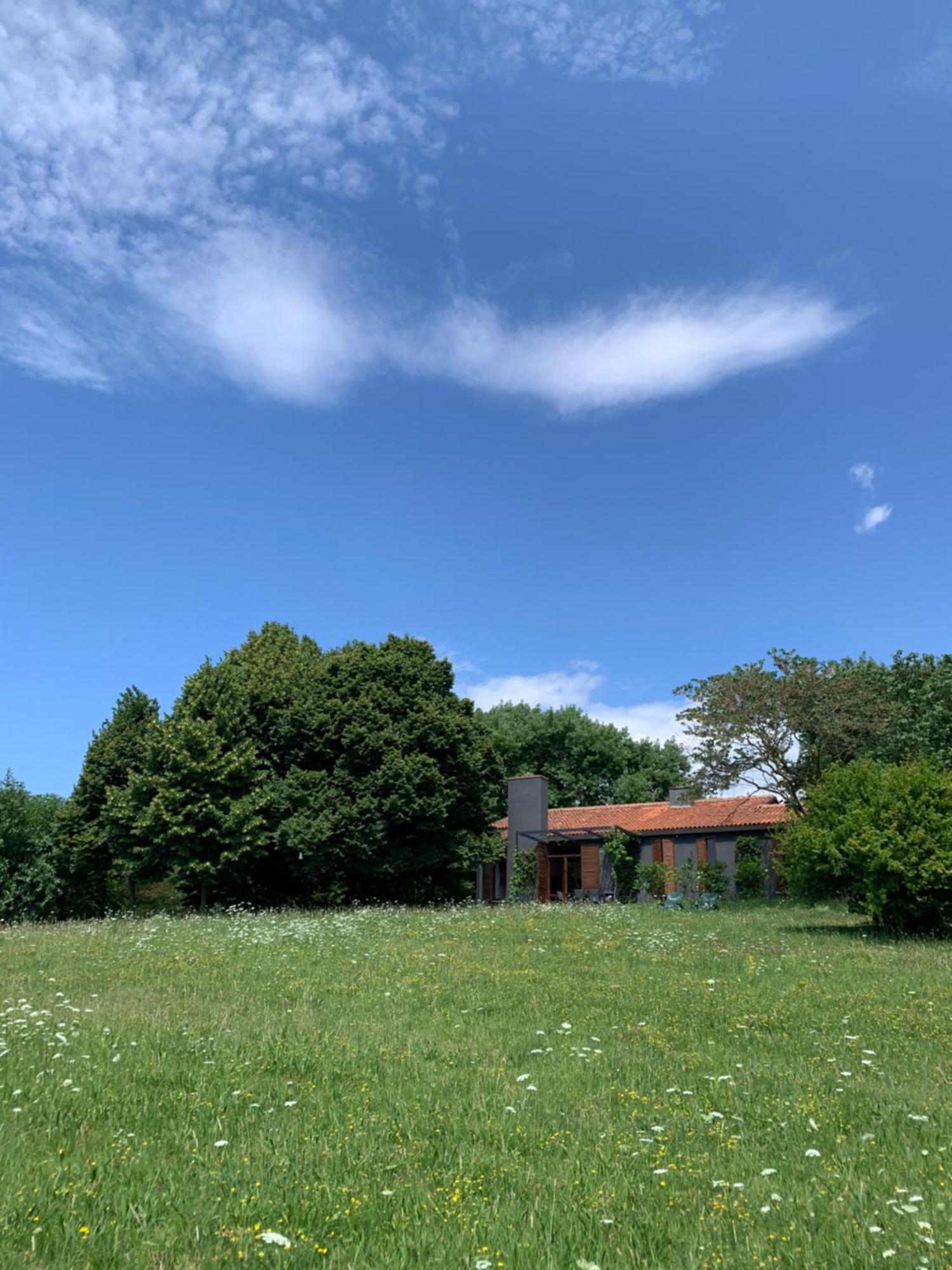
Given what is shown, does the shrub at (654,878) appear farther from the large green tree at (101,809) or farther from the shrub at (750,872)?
the large green tree at (101,809)

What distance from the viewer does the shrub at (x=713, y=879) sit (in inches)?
1444

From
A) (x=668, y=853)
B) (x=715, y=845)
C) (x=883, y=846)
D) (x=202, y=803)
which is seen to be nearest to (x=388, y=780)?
(x=202, y=803)

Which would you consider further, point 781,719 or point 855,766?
point 781,719

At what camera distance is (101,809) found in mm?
34438

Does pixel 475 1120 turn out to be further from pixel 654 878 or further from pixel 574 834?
pixel 574 834

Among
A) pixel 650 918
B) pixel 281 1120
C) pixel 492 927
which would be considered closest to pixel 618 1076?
pixel 281 1120

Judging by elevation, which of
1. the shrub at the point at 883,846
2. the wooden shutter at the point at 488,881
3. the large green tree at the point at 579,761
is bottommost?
the wooden shutter at the point at 488,881

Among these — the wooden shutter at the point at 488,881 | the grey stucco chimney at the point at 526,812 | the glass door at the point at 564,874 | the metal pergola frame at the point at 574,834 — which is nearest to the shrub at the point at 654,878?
the metal pergola frame at the point at 574,834

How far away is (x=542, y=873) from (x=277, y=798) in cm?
1748

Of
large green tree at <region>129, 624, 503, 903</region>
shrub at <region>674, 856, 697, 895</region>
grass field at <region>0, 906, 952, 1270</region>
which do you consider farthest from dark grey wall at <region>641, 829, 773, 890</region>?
grass field at <region>0, 906, 952, 1270</region>

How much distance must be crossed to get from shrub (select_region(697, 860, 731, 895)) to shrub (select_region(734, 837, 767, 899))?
0.67m

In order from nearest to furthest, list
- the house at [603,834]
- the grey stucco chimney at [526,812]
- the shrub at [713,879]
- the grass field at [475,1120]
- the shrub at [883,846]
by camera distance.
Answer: the grass field at [475,1120] < the shrub at [883,846] < the shrub at [713,879] < the house at [603,834] < the grey stucco chimney at [526,812]

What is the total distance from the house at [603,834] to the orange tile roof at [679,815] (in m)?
0.04

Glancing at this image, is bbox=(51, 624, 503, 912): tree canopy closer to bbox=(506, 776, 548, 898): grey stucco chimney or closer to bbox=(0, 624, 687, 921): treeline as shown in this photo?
bbox=(0, 624, 687, 921): treeline
